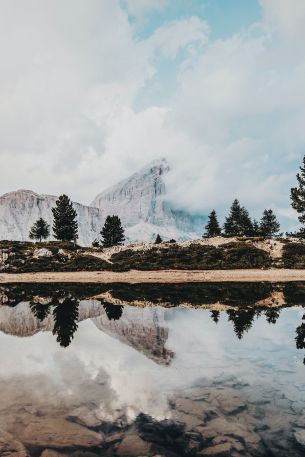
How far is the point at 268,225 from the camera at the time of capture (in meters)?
102

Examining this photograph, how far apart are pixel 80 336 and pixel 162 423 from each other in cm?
995

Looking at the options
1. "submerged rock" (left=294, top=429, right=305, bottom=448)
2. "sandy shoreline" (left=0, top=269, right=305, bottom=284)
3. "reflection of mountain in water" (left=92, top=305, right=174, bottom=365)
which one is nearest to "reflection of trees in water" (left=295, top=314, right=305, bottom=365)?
"reflection of mountain in water" (left=92, top=305, right=174, bottom=365)

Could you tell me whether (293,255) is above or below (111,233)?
below

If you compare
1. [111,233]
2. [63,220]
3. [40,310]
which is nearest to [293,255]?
[40,310]

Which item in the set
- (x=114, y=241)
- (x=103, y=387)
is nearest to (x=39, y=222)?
(x=114, y=241)

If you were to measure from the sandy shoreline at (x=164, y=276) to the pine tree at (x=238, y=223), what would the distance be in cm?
4874

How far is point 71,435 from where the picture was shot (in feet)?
23.9

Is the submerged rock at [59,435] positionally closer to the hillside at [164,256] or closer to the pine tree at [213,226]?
the hillside at [164,256]

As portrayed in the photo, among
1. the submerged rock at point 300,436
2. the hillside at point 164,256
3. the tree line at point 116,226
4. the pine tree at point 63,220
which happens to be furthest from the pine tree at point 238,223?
the submerged rock at point 300,436

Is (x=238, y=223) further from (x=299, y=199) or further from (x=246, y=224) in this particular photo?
(x=299, y=199)

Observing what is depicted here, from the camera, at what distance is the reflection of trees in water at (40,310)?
22.6 meters

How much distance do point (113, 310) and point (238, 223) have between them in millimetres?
81220

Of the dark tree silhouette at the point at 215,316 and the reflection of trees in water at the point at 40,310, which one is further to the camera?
the reflection of trees in water at the point at 40,310

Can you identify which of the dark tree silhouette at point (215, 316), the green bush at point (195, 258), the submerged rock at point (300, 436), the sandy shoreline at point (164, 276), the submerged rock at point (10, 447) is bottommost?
the submerged rock at point (300, 436)
